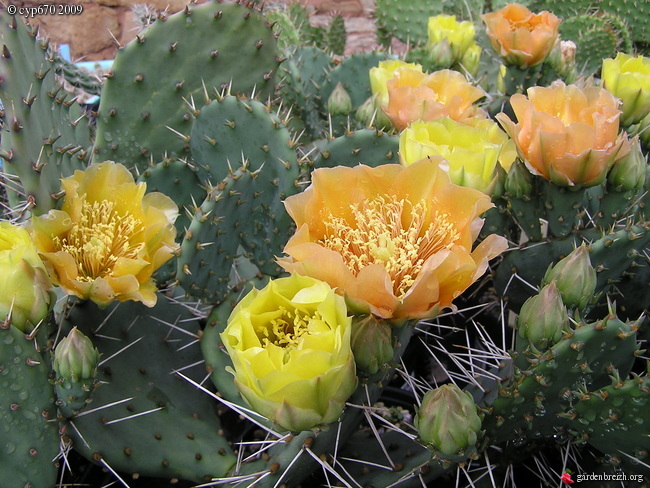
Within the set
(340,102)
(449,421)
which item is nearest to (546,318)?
(449,421)

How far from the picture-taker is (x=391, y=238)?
2.15ft

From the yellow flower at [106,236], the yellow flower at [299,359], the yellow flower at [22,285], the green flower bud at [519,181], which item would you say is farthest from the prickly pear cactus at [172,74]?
the yellow flower at [299,359]

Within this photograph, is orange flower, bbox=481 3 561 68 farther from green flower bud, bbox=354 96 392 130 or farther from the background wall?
the background wall

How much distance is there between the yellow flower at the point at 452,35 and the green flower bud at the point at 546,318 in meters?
0.89

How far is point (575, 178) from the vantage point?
0.80 meters

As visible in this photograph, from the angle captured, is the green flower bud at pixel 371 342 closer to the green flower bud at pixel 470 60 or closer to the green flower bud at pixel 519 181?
the green flower bud at pixel 519 181

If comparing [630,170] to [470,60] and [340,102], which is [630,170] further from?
[470,60]

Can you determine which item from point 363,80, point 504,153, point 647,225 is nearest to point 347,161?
point 504,153

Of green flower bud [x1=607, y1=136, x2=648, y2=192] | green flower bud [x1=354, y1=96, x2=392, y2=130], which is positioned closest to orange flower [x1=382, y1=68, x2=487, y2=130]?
green flower bud [x1=354, y1=96, x2=392, y2=130]

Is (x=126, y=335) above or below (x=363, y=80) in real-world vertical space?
below

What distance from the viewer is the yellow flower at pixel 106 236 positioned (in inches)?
29.7

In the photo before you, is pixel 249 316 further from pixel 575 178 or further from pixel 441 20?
pixel 441 20

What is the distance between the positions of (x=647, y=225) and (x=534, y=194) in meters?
0.16

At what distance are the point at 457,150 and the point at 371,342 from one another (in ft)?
0.94
